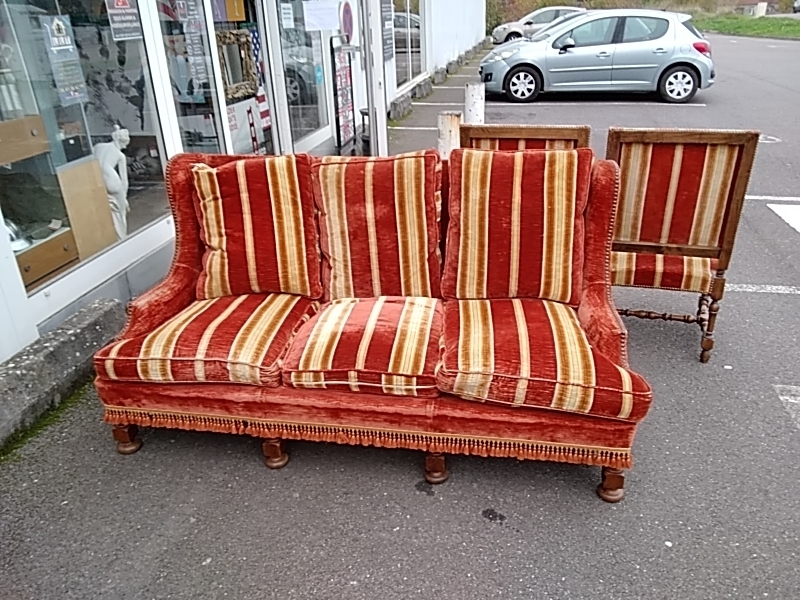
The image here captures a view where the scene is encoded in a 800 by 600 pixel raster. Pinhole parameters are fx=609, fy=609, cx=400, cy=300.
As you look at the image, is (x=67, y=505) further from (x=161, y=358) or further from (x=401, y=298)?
(x=401, y=298)

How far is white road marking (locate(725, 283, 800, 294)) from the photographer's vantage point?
142 inches

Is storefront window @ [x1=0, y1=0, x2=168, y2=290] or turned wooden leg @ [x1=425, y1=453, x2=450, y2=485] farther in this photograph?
storefront window @ [x1=0, y1=0, x2=168, y2=290]

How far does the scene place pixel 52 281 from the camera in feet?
9.59

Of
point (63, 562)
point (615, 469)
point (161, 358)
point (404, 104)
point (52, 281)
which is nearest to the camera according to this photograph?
point (63, 562)

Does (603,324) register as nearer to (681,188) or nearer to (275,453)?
(681,188)

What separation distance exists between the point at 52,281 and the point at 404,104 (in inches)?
287

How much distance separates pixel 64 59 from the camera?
3205 mm

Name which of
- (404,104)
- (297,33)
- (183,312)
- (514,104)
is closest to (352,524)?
(183,312)

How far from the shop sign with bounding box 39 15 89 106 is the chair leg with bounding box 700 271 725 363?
11.2ft

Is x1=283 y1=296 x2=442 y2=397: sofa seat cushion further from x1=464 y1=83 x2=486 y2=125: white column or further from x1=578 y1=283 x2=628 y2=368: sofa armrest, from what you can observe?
x1=464 y1=83 x2=486 y2=125: white column

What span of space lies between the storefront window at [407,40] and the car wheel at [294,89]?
409 cm

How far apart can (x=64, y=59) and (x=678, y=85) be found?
355 inches

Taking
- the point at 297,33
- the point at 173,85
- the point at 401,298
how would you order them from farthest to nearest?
the point at 297,33, the point at 173,85, the point at 401,298

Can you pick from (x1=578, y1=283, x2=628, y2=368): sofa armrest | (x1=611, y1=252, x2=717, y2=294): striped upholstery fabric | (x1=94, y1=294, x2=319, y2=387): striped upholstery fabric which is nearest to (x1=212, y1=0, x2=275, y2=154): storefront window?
(x1=94, y1=294, x2=319, y2=387): striped upholstery fabric
